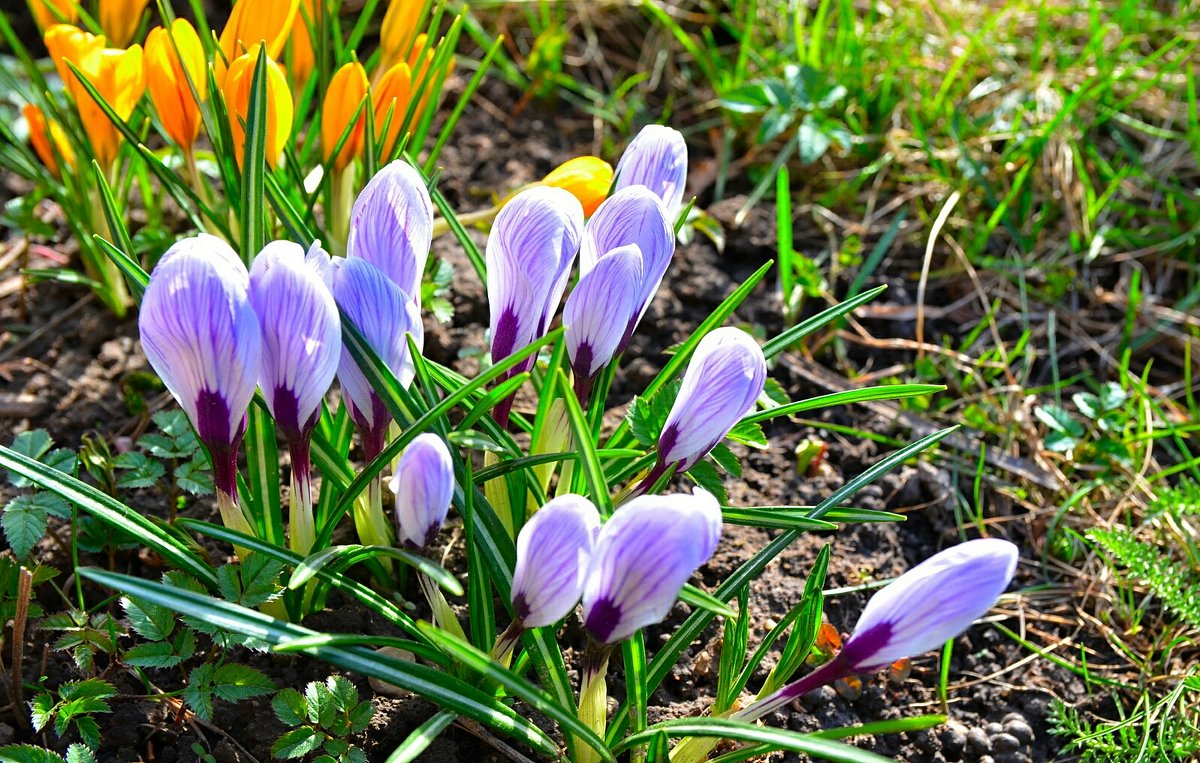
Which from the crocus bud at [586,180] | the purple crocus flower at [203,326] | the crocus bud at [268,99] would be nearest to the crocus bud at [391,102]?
the crocus bud at [268,99]

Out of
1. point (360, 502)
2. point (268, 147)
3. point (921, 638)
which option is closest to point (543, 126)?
point (268, 147)

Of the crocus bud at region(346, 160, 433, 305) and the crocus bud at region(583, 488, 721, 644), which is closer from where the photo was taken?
the crocus bud at region(583, 488, 721, 644)

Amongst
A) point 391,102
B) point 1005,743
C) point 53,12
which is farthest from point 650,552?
point 53,12

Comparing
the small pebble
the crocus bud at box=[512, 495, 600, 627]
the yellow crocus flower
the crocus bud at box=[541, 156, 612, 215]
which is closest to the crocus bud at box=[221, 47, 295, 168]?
the yellow crocus flower

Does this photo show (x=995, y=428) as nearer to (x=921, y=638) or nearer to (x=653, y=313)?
(x=653, y=313)

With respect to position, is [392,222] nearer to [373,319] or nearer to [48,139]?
[373,319]

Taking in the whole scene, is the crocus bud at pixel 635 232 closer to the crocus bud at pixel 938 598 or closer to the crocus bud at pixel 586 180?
the crocus bud at pixel 586 180

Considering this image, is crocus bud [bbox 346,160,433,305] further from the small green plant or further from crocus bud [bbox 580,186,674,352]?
the small green plant
